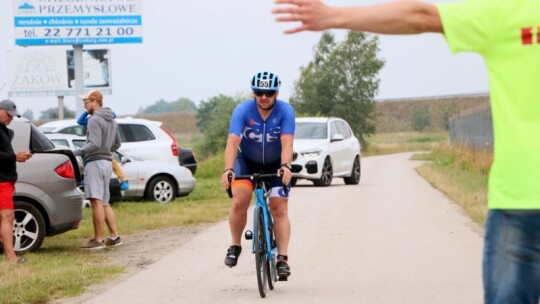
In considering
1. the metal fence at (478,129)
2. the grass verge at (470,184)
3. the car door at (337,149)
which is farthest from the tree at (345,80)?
the car door at (337,149)

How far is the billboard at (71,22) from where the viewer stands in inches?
1694

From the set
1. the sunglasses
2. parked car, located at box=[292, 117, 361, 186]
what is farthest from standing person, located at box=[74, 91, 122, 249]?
parked car, located at box=[292, 117, 361, 186]

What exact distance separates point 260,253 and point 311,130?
1854 centimetres

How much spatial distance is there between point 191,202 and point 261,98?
494 inches

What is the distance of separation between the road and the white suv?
5.26 meters

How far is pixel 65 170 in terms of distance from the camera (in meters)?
12.8

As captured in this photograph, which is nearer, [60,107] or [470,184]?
[470,184]

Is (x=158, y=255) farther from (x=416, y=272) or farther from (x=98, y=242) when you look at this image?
(x=416, y=272)

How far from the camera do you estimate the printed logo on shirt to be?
3.73 meters

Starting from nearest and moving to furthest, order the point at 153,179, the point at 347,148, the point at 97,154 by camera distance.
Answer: the point at 97,154 < the point at 153,179 < the point at 347,148

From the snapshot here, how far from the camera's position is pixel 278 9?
Answer: 154 inches

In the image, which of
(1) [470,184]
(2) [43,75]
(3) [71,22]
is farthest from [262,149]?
(2) [43,75]

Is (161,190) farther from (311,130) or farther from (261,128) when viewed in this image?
(261,128)

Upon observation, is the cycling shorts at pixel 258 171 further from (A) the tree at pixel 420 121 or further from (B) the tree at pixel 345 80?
(A) the tree at pixel 420 121
